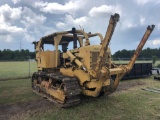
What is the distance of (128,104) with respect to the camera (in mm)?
6812

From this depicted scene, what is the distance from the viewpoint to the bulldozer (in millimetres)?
5857

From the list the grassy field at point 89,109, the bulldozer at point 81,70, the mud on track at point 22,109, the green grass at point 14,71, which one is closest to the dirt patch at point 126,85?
the grassy field at point 89,109

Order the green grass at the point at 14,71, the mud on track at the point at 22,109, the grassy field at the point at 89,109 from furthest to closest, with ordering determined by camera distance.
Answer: the green grass at the point at 14,71, the mud on track at the point at 22,109, the grassy field at the point at 89,109

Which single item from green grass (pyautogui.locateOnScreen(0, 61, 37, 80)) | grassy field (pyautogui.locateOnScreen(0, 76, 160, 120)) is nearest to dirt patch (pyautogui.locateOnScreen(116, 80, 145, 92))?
grassy field (pyautogui.locateOnScreen(0, 76, 160, 120))

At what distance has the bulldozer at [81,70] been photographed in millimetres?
5857

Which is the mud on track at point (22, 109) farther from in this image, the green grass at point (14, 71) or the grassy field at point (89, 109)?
the green grass at point (14, 71)

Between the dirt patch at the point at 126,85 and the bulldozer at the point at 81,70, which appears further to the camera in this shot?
the dirt patch at the point at 126,85

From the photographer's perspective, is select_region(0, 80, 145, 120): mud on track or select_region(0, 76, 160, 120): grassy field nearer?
select_region(0, 76, 160, 120): grassy field

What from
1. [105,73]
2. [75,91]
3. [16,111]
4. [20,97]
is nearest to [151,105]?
[105,73]

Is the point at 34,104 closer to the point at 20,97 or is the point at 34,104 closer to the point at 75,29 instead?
the point at 20,97

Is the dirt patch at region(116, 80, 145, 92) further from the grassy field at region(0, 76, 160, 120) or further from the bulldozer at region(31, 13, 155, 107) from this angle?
the bulldozer at region(31, 13, 155, 107)

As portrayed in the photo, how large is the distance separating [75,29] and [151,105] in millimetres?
3665

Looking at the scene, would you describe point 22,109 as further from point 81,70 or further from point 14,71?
point 14,71

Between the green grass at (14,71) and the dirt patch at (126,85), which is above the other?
the green grass at (14,71)
